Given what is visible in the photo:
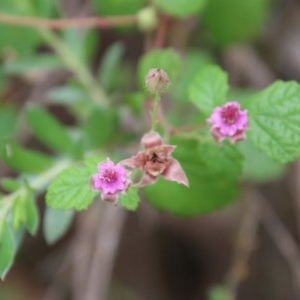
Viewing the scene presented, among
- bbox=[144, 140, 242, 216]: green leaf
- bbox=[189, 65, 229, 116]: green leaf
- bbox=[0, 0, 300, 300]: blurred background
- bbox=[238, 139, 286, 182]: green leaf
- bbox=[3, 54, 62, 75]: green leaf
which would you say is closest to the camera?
bbox=[189, 65, 229, 116]: green leaf

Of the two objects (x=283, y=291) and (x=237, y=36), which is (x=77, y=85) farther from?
(x=283, y=291)

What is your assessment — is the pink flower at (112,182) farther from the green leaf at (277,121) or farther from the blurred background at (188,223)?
the blurred background at (188,223)

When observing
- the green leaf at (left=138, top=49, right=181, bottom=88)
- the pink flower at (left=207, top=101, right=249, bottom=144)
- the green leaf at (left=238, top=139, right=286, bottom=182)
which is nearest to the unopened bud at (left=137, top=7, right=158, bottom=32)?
the green leaf at (left=138, top=49, right=181, bottom=88)

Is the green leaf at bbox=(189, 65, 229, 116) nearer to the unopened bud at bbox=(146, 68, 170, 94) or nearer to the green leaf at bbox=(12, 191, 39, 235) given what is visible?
the unopened bud at bbox=(146, 68, 170, 94)

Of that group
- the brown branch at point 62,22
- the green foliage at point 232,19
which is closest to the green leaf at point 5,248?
the brown branch at point 62,22

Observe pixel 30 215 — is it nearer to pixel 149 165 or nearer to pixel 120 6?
pixel 149 165

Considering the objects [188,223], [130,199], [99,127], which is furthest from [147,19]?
[188,223]

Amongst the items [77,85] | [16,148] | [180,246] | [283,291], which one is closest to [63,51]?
[77,85]
